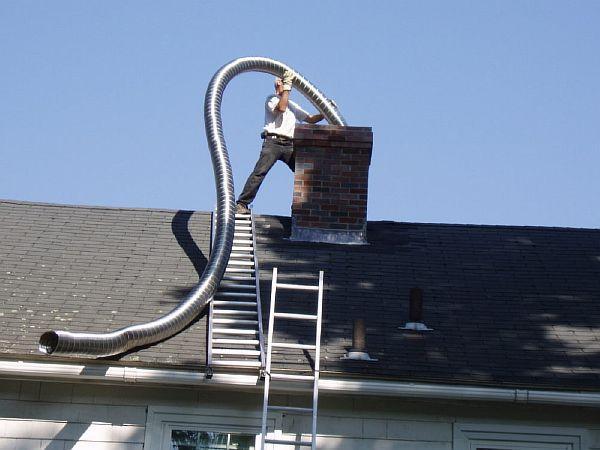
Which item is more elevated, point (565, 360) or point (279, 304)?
point (279, 304)

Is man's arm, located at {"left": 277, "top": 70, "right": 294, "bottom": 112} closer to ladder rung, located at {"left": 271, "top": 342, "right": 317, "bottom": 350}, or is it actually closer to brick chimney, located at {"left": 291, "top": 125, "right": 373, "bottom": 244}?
brick chimney, located at {"left": 291, "top": 125, "right": 373, "bottom": 244}

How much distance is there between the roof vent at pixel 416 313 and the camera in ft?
27.8

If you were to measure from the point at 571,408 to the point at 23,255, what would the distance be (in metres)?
5.29

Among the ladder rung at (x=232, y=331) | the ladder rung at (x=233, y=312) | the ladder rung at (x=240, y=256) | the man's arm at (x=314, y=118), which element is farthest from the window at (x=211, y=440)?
the man's arm at (x=314, y=118)

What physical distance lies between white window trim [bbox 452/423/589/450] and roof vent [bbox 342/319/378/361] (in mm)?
871

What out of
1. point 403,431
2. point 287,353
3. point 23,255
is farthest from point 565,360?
point 23,255

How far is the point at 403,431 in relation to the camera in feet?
25.5

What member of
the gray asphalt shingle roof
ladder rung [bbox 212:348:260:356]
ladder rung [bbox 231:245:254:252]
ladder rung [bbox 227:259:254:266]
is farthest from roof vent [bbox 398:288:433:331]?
ladder rung [bbox 231:245:254:252]

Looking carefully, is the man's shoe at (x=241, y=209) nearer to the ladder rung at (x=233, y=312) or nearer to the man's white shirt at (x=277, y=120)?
the man's white shirt at (x=277, y=120)

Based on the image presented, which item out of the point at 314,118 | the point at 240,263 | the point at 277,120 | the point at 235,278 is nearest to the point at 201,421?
the point at 235,278

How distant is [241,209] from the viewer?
36.8 feet

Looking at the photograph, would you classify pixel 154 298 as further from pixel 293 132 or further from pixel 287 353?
pixel 293 132

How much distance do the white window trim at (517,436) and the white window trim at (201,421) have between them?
4.68 ft

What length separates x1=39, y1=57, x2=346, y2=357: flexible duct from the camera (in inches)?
286
